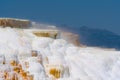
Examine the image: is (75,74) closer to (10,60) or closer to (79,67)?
(79,67)

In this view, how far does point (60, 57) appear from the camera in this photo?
27.2 metres

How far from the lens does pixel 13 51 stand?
25.0m

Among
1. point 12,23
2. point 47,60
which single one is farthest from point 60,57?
point 12,23

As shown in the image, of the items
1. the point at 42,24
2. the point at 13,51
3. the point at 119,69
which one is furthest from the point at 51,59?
the point at 42,24

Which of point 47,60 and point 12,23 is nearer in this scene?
point 47,60

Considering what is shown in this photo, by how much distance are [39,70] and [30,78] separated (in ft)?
2.70

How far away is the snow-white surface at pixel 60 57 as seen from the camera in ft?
82.9

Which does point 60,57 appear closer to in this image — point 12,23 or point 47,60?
point 47,60

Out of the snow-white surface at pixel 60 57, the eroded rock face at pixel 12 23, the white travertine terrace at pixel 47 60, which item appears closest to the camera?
the white travertine terrace at pixel 47 60

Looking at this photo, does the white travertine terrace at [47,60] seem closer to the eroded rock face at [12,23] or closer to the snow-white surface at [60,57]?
the snow-white surface at [60,57]

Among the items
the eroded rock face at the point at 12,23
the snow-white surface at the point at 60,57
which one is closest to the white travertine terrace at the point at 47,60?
the snow-white surface at the point at 60,57

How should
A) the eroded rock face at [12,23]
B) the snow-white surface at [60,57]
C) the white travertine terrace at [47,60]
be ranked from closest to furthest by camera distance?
the white travertine terrace at [47,60] < the snow-white surface at [60,57] < the eroded rock face at [12,23]

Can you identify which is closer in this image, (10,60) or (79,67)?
(10,60)

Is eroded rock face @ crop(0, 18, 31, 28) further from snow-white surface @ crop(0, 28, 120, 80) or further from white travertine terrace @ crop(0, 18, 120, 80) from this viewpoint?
snow-white surface @ crop(0, 28, 120, 80)
